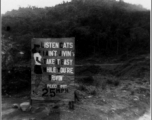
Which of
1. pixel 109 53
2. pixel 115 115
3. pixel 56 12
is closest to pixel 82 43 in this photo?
pixel 109 53

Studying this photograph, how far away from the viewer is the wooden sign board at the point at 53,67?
423 centimetres

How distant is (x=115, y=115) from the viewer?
422 centimetres

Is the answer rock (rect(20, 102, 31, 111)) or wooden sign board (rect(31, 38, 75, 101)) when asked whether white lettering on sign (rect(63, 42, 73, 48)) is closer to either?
wooden sign board (rect(31, 38, 75, 101))

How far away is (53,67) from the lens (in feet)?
14.0

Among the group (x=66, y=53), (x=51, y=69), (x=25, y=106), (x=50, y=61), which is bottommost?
(x=25, y=106)

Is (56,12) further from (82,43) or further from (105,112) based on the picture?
(105,112)

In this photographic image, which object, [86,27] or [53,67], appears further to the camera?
[86,27]

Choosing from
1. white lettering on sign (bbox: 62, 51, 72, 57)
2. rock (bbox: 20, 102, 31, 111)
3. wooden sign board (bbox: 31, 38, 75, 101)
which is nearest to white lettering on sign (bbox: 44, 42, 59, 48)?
wooden sign board (bbox: 31, 38, 75, 101)

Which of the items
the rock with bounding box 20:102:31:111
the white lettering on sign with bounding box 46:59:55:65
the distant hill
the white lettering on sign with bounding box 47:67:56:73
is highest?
the distant hill

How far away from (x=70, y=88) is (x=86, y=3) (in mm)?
3109

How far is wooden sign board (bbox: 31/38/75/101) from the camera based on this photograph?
4227 millimetres

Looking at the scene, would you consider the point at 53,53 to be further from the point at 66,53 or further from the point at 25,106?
the point at 25,106

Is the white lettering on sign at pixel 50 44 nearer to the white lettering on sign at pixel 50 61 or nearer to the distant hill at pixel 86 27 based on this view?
the white lettering on sign at pixel 50 61

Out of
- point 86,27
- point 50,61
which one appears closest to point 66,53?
point 50,61
